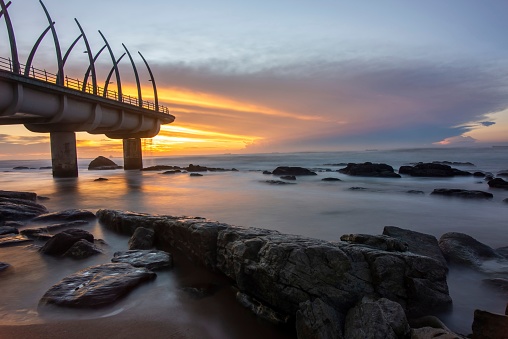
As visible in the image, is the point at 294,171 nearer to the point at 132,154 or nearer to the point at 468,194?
the point at 468,194

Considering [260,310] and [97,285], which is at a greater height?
[97,285]

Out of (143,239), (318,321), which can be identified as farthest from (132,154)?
(318,321)

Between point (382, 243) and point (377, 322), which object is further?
point (382, 243)

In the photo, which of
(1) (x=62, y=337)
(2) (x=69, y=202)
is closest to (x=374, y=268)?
(1) (x=62, y=337)

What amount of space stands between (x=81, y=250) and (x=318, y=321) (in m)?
4.48

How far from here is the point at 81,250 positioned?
Answer: 541cm

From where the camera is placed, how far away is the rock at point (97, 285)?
3664 millimetres

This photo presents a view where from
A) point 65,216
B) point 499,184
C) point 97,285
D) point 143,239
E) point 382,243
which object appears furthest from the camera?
point 499,184

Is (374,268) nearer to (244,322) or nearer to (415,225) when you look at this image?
(244,322)

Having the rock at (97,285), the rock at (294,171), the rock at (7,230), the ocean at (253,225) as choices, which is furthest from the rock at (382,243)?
the rock at (294,171)

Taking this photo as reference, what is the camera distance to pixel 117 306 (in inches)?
144

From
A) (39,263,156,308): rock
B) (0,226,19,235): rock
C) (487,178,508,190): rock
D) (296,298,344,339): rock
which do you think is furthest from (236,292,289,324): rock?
(487,178,508,190): rock

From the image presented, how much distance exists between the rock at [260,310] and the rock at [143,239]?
Answer: 273 cm

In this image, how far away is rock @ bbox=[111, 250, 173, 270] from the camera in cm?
488
